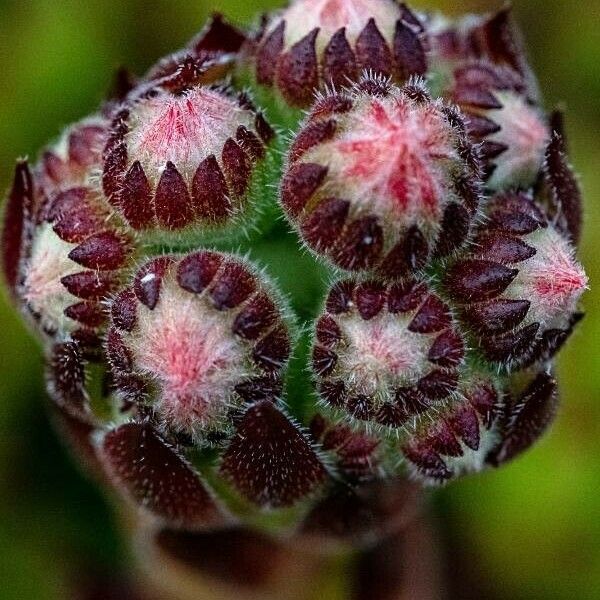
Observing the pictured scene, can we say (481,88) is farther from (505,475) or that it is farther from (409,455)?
(505,475)

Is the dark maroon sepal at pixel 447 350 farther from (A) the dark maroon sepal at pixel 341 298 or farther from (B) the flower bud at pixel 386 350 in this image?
(A) the dark maroon sepal at pixel 341 298

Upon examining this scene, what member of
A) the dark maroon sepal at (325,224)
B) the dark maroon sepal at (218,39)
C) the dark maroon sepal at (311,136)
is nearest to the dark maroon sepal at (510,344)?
the dark maroon sepal at (325,224)

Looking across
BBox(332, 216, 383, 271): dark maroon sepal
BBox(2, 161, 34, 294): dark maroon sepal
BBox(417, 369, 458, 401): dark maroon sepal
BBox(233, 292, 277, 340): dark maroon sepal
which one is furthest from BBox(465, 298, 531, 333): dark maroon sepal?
BBox(2, 161, 34, 294): dark maroon sepal

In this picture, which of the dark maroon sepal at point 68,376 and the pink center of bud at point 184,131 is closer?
the pink center of bud at point 184,131

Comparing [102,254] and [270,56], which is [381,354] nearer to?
[102,254]

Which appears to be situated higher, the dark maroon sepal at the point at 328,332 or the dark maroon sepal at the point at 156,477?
the dark maroon sepal at the point at 328,332
